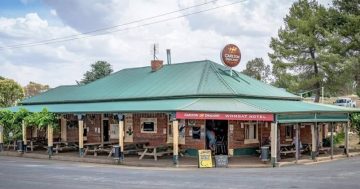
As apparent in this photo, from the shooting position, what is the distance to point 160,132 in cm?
2864

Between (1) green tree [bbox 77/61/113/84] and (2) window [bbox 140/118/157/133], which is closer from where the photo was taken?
(2) window [bbox 140/118/157/133]

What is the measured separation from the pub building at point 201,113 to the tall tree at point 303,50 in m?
10.4

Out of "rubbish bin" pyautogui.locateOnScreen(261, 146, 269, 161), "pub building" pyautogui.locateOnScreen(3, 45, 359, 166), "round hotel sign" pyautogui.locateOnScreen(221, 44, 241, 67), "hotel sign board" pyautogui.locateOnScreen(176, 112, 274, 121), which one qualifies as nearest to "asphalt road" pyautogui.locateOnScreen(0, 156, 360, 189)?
"rubbish bin" pyautogui.locateOnScreen(261, 146, 269, 161)

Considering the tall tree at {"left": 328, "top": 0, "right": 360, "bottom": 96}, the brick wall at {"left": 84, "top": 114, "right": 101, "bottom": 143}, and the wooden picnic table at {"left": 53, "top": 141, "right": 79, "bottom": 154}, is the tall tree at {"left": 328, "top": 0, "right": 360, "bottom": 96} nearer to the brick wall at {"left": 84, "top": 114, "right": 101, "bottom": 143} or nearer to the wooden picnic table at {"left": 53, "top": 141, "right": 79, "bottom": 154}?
the brick wall at {"left": 84, "top": 114, "right": 101, "bottom": 143}

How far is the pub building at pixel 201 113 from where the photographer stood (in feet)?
78.2

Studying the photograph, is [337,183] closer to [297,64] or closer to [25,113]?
[25,113]

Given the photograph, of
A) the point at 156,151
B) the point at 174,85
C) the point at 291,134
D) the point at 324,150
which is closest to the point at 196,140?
the point at 156,151

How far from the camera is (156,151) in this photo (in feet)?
86.1

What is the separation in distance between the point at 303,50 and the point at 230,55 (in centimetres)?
1833

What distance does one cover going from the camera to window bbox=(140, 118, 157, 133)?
95.1 ft

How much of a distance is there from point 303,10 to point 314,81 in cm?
722

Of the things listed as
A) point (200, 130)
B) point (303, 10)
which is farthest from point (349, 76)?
point (200, 130)

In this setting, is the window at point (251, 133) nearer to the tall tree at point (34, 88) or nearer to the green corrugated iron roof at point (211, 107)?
the green corrugated iron roof at point (211, 107)

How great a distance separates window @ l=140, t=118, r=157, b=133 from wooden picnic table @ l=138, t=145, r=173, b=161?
207 centimetres
